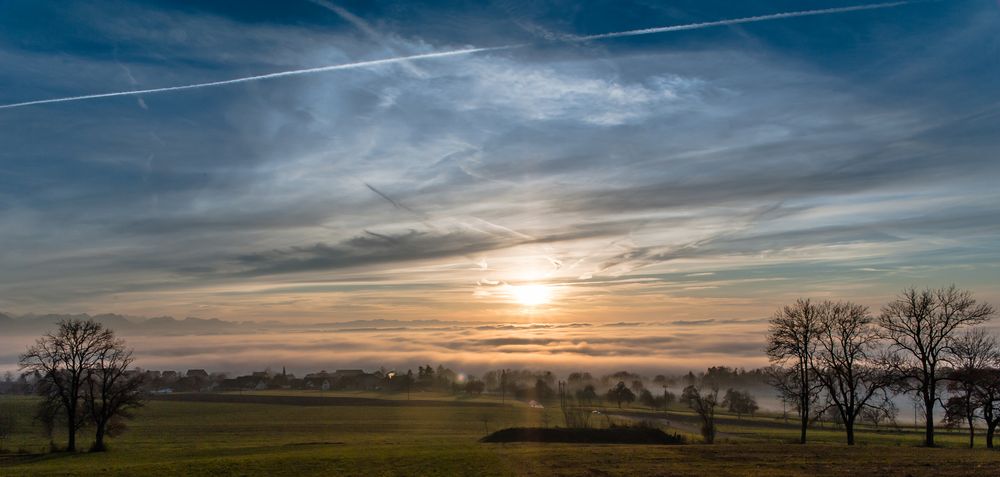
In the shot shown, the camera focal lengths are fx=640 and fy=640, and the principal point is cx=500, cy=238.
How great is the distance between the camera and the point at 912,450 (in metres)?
48.6

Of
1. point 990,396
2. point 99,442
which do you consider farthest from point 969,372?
point 99,442

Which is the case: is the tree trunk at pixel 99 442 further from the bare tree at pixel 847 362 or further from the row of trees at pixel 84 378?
the bare tree at pixel 847 362

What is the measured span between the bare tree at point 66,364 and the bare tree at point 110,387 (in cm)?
79

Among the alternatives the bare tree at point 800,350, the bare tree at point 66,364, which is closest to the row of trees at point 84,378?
the bare tree at point 66,364

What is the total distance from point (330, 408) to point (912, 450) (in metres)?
124

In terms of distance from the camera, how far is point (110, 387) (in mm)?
72188

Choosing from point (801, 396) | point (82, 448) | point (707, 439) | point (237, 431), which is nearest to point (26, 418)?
point (237, 431)

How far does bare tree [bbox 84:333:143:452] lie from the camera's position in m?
70.2

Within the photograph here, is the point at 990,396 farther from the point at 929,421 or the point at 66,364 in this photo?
the point at 66,364

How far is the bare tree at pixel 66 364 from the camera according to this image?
6944 cm

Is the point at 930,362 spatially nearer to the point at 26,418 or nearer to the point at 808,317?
the point at 808,317

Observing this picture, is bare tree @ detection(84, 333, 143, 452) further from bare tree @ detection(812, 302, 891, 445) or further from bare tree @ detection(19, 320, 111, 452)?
bare tree @ detection(812, 302, 891, 445)

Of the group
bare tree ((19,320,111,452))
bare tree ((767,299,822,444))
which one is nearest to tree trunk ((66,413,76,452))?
bare tree ((19,320,111,452))

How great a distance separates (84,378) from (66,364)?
7.88 feet
